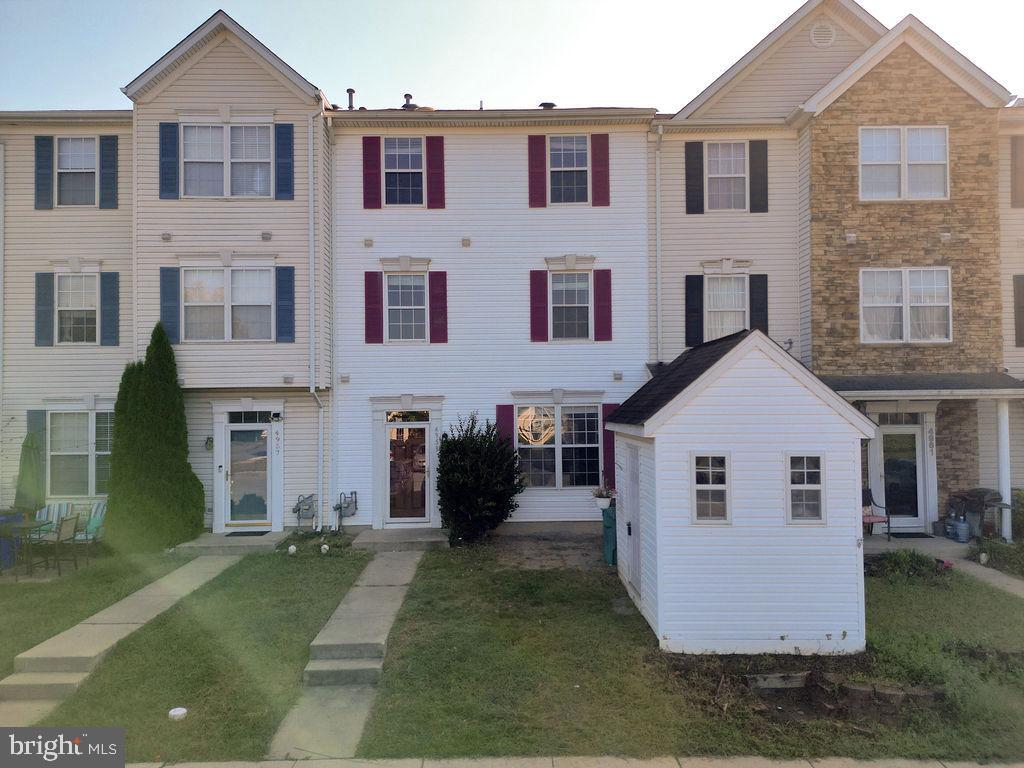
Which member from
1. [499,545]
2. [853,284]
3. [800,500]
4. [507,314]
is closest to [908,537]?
[853,284]

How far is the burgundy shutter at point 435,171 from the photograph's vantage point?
1290cm

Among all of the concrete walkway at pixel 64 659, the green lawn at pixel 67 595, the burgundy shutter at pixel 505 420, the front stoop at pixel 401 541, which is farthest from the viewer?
the burgundy shutter at pixel 505 420

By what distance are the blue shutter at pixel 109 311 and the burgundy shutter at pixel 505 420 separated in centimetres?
824

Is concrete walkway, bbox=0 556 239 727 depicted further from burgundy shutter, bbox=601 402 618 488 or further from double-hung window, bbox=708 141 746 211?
double-hung window, bbox=708 141 746 211

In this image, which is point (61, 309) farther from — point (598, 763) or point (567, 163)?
point (598, 763)

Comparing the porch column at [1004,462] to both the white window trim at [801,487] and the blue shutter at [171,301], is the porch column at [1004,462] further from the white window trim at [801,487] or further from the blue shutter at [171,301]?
the blue shutter at [171,301]

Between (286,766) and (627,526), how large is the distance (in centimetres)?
529

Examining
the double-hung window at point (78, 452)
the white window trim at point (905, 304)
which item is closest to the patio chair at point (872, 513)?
the white window trim at point (905, 304)

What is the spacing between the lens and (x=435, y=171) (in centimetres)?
1291

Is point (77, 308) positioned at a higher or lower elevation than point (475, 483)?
higher

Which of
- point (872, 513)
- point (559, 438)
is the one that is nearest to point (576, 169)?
point (559, 438)

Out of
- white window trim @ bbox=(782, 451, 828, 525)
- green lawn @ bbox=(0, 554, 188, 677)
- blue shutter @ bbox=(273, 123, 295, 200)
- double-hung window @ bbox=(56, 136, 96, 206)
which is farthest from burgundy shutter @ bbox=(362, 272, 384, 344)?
white window trim @ bbox=(782, 451, 828, 525)

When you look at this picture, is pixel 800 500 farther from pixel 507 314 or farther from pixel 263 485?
pixel 263 485

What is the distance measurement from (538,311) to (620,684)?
322 inches
